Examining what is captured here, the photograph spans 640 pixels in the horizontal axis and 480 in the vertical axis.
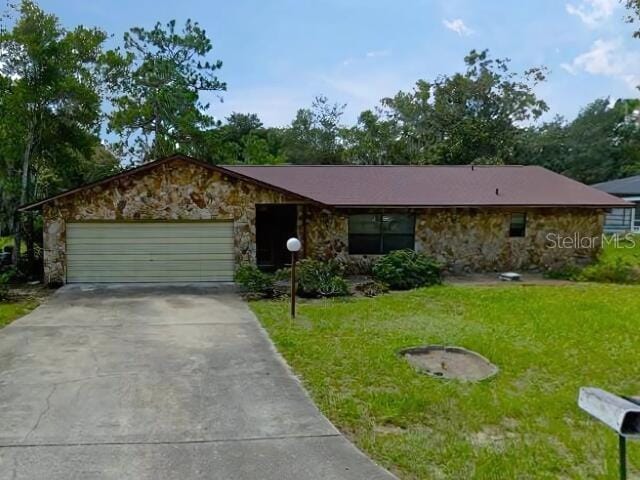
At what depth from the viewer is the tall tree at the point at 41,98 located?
13.8 m

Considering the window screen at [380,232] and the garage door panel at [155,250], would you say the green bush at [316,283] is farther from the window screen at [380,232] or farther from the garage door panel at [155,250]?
the window screen at [380,232]

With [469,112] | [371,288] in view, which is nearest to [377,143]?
[469,112]

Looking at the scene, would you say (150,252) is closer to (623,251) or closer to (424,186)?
(424,186)

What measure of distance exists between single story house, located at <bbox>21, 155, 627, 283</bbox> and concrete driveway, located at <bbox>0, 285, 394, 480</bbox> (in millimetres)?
4436

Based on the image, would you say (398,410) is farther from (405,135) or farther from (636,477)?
(405,135)

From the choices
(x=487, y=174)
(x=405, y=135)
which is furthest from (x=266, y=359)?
(x=405, y=135)

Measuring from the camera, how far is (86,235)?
1324 centimetres

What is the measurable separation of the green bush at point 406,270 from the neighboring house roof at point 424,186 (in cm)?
166

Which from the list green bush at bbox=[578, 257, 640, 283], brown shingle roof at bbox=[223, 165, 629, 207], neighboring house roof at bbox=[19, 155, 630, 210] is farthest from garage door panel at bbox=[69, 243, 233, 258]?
green bush at bbox=[578, 257, 640, 283]

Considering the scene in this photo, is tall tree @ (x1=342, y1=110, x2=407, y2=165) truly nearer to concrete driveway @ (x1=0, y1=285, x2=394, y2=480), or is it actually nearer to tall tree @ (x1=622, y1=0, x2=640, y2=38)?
tall tree @ (x1=622, y1=0, x2=640, y2=38)

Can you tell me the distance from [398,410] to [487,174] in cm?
1456

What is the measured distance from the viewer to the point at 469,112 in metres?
34.8

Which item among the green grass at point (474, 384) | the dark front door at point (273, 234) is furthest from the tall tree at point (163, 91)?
the green grass at point (474, 384)

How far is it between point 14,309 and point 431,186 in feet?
38.4
